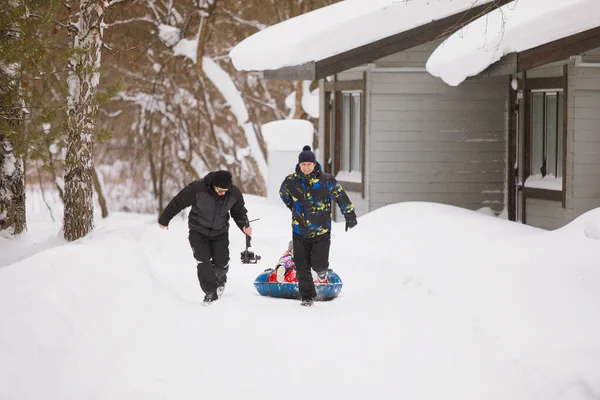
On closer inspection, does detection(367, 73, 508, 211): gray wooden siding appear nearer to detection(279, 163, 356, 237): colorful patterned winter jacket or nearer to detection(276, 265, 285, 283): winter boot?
detection(276, 265, 285, 283): winter boot

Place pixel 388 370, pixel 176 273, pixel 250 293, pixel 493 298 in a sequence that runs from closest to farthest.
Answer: pixel 388 370 < pixel 493 298 < pixel 250 293 < pixel 176 273

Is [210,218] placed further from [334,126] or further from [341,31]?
[334,126]

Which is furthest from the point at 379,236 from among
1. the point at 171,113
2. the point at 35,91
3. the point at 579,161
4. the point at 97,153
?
the point at 97,153

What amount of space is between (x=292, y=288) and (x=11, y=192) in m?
6.79

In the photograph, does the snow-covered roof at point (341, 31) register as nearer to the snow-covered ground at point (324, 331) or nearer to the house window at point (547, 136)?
the house window at point (547, 136)

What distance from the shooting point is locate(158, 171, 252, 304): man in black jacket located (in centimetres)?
1032

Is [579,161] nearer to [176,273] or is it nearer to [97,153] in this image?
[176,273]

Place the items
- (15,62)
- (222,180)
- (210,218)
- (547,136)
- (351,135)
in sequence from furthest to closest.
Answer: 1. (351,135)
2. (547,136)
3. (15,62)
4. (210,218)
5. (222,180)

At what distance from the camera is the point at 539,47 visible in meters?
14.1

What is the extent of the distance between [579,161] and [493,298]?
19.7 feet

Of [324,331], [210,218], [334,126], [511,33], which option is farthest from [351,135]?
[324,331]

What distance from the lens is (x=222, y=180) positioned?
33.4 ft

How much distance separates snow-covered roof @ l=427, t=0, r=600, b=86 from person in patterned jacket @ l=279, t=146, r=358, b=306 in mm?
3378

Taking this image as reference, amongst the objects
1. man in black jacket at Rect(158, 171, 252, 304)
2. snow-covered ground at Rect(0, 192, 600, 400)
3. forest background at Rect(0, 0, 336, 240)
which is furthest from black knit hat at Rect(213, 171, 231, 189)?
Result: forest background at Rect(0, 0, 336, 240)
